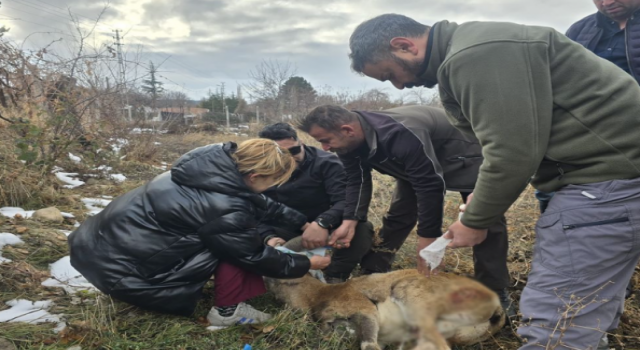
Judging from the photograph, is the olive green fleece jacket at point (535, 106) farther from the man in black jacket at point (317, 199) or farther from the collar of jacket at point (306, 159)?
the collar of jacket at point (306, 159)

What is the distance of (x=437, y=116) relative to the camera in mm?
3121

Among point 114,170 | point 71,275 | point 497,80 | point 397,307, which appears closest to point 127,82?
point 114,170

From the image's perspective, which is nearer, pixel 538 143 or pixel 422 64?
pixel 538 143

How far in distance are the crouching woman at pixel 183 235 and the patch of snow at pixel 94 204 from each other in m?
2.75

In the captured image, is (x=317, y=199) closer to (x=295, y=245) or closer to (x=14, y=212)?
(x=295, y=245)

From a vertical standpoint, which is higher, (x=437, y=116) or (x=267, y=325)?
(x=437, y=116)

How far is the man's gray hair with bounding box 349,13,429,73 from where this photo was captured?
1897mm

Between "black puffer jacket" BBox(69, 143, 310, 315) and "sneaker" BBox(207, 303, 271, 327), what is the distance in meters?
0.20


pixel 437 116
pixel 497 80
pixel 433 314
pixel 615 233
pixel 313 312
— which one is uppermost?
pixel 497 80

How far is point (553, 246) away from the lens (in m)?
1.77

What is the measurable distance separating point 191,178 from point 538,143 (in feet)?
6.13

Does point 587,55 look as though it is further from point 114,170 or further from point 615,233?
point 114,170

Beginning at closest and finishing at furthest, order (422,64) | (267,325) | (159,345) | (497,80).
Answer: (497,80)
(422,64)
(159,345)
(267,325)

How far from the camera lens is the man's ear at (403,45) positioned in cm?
189
